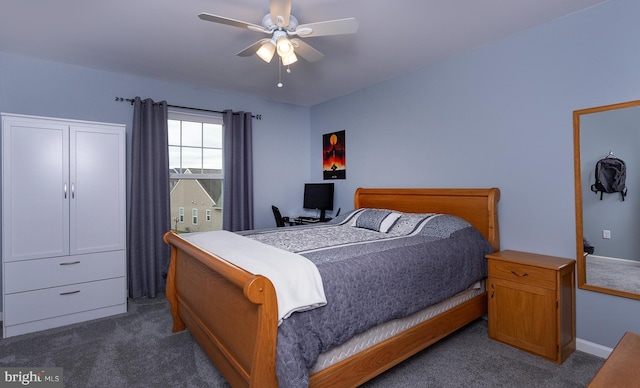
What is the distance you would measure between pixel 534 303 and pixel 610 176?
1073 mm

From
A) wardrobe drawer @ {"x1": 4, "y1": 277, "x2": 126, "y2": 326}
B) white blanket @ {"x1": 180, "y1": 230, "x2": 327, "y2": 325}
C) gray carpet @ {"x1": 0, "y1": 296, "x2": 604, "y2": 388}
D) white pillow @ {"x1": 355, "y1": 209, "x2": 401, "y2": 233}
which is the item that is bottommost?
gray carpet @ {"x1": 0, "y1": 296, "x2": 604, "y2": 388}

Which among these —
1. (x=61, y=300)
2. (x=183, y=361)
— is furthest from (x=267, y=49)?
(x=61, y=300)

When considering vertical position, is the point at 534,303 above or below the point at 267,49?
below

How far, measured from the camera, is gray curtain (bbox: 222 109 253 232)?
420 centimetres

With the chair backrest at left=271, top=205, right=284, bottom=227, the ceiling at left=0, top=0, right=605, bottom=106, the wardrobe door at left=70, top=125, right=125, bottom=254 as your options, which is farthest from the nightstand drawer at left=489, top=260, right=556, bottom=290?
the wardrobe door at left=70, top=125, right=125, bottom=254

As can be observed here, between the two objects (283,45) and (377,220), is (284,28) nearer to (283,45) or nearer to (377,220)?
(283,45)

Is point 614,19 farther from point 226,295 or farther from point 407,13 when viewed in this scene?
point 226,295

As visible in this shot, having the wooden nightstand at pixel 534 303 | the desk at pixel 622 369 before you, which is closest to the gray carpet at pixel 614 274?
the wooden nightstand at pixel 534 303

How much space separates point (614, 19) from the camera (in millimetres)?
2219

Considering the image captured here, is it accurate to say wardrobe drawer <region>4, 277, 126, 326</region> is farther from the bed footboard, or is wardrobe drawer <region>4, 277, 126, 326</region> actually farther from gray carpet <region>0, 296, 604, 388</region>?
the bed footboard

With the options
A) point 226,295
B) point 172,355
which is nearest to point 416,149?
point 226,295

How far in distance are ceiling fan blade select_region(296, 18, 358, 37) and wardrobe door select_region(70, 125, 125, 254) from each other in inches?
86.9

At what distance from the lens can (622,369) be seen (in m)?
1.06

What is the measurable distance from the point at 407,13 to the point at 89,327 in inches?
147
